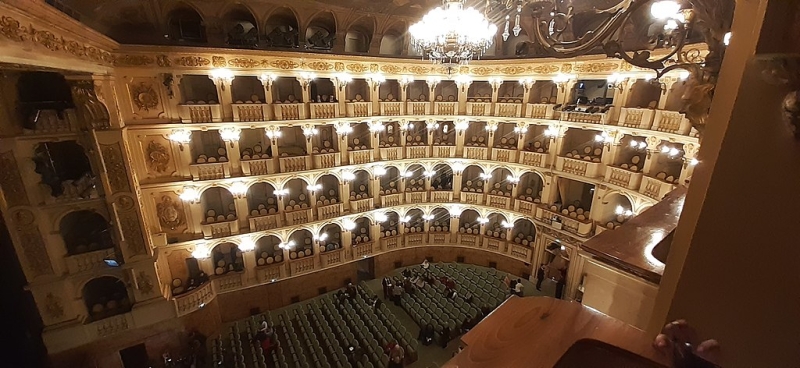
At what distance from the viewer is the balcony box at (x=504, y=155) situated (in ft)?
63.1

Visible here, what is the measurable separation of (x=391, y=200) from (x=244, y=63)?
33.7 ft

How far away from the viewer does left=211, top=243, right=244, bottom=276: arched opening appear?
53.5 ft

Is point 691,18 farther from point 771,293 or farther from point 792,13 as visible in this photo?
point 771,293

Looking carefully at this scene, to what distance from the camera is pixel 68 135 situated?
407 inches

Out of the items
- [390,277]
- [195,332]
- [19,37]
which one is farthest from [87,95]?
[390,277]

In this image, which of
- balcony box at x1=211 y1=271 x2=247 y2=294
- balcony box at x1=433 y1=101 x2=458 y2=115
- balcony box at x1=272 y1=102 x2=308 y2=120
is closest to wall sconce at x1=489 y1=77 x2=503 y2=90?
balcony box at x1=433 y1=101 x2=458 y2=115

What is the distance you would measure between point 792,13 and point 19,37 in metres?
10.6

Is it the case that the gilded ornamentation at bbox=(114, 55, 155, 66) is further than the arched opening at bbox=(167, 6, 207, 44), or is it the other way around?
the arched opening at bbox=(167, 6, 207, 44)

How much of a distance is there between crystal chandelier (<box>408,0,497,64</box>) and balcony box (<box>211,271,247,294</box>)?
534 inches

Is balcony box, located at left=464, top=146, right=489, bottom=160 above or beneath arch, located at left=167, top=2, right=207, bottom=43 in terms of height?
beneath

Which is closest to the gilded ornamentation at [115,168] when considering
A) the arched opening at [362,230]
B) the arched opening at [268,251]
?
the arched opening at [268,251]

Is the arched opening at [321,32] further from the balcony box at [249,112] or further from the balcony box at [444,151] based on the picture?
the balcony box at [444,151]

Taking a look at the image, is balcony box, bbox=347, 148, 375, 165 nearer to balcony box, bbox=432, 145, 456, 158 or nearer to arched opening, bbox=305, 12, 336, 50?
balcony box, bbox=432, 145, 456, 158

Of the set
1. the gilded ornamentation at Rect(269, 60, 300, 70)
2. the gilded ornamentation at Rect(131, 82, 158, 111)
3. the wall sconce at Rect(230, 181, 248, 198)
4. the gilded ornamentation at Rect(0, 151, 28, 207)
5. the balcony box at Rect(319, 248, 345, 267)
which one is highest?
the gilded ornamentation at Rect(269, 60, 300, 70)
